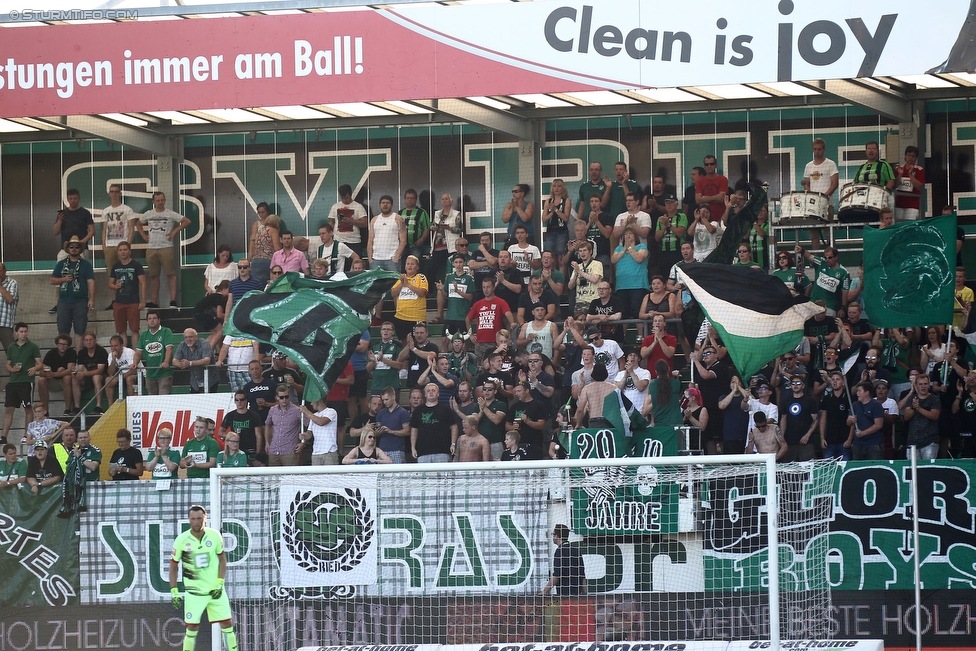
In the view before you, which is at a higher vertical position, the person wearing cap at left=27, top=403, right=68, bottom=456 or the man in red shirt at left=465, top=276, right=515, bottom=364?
the man in red shirt at left=465, top=276, right=515, bottom=364

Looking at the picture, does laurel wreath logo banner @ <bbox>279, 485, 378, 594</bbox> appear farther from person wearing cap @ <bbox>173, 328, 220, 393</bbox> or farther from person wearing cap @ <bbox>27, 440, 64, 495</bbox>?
person wearing cap @ <bbox>173, 328, 220, 393</bbox>

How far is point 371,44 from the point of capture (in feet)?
52.9

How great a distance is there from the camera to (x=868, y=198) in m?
17.8

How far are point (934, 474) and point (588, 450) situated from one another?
3743mm

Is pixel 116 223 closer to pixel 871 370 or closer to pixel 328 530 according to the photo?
pixel 328 530

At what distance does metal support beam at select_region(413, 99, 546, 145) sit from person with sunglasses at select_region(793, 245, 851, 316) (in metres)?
5.45

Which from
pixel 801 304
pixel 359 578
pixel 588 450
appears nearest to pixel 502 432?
pixel 588 450

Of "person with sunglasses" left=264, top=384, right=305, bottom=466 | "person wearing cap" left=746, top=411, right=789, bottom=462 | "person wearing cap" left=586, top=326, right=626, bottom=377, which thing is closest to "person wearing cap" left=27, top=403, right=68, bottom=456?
"person with sunglasses" left=264, top=384, right=305, bottom=466

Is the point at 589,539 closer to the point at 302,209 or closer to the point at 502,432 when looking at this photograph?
Answer: the point at 502,432

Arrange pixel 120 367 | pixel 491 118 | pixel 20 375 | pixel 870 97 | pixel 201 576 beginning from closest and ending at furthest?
pixel 201 576, pixel 120 367, pixel 20 375, pixel 870 97, pixel 491 118

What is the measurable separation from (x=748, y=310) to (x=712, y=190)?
3556 mm

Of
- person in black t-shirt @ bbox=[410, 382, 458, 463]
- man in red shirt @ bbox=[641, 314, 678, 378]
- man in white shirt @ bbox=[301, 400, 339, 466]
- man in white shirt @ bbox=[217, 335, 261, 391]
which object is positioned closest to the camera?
person in black t-shirt @ bbox=[410, 382, 458, 463]

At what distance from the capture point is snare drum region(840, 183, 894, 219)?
17.8 metres

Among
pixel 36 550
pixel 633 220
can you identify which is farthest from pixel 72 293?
pixel 633 220
